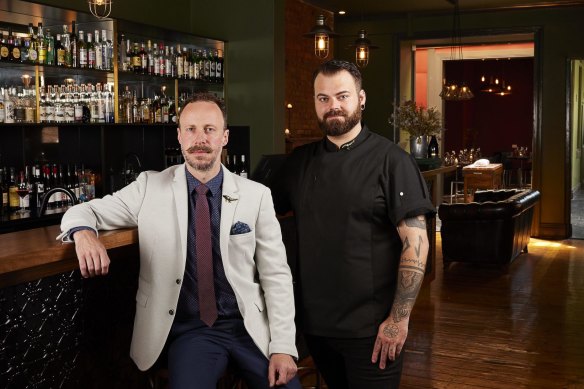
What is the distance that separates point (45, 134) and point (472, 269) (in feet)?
16.1

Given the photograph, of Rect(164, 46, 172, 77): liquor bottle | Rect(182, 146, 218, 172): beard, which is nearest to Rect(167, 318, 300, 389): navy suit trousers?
Rect(182, 146, 218, 172): beard

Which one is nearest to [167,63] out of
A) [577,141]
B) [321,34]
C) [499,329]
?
[321,34]

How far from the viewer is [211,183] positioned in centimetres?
248

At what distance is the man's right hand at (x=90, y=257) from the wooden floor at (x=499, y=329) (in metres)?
2.81

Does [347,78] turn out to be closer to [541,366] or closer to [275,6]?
[541,366]

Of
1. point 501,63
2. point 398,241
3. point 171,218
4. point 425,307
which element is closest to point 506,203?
point 425,307

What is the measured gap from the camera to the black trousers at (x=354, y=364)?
8.21 feet

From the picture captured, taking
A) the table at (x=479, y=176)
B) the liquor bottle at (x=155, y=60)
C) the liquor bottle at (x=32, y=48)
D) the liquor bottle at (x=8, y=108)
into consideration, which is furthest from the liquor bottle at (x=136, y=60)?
the table at (x=479, y=176)

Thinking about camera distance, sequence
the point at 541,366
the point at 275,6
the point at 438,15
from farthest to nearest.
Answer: the point at 438,15
the point at 275,6
the point at 541,366

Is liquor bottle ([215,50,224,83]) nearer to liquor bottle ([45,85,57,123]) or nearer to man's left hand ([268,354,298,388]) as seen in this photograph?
liquor bottle ([45,85,57,123])

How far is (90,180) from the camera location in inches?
247

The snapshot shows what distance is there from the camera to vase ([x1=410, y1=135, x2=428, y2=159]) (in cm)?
837

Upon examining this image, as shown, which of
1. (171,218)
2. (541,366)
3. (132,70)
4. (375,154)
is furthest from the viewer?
(132,70)

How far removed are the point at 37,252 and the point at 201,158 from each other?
605 mm
